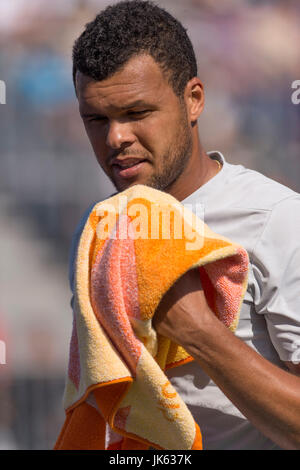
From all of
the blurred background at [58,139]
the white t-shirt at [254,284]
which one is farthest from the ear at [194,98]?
the blurred background at [58,139]

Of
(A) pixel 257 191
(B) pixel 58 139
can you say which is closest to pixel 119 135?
(A) pixel 257 191

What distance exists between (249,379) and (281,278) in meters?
0.23

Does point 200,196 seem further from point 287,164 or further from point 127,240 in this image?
point 287,164

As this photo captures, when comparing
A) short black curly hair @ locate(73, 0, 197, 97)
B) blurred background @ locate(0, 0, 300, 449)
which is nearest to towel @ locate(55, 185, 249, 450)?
short black curly hair @ locate(73, 0, 197, 97)

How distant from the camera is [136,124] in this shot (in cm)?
125

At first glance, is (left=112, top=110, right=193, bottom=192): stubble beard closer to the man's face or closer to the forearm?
the man's face

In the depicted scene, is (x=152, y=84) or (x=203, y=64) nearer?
(x=152, y=84)

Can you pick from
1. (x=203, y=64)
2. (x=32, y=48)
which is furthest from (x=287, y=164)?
(x=32, y=48)

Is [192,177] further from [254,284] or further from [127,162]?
[254,284]

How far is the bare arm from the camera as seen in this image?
3.08 feet

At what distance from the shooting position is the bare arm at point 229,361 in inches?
36.9

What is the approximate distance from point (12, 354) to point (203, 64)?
1.52 metres

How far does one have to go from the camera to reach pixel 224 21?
→ 2670 mm
